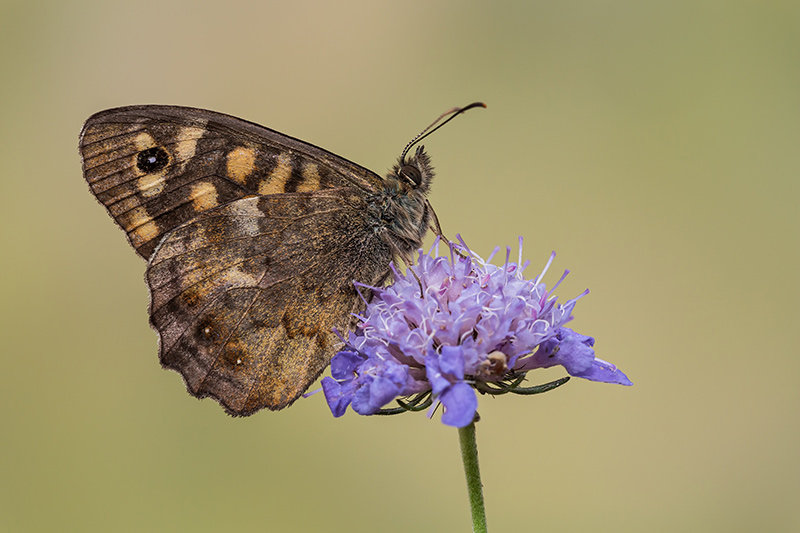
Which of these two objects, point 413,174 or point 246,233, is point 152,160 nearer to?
point 246,233

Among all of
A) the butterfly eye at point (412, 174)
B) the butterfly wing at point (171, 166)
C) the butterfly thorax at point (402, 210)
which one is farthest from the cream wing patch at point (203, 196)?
the butterfly eye at point (412, 174)

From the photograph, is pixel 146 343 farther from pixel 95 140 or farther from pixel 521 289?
pixel 521 289

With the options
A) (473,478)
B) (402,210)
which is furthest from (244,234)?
(473,478)

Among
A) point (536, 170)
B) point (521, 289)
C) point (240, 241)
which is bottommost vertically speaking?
point (521, 289)

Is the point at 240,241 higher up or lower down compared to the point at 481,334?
higher up

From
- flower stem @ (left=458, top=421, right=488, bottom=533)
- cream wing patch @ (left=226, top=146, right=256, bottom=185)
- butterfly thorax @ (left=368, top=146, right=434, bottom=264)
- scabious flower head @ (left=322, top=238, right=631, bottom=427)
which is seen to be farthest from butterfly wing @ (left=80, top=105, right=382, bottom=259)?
flower stem @ (left=458, top=421, right=488, bottom=533)

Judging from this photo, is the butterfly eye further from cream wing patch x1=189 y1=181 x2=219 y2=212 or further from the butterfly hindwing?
cream wing patch x1=189 y1=181 x2=219 y2=212
